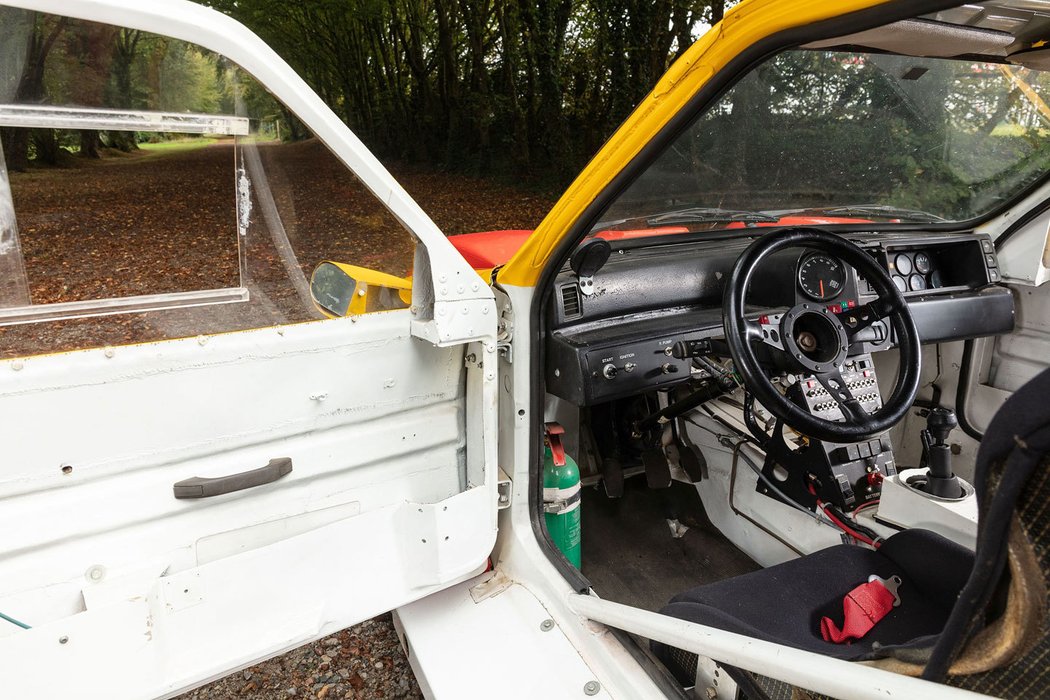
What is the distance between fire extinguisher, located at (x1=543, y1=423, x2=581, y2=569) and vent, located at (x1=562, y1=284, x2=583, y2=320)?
0.43 meters

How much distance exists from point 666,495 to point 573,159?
9.12 metres

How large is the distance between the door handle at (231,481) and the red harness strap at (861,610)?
1.45m

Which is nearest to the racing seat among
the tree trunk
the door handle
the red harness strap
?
the red harness strap

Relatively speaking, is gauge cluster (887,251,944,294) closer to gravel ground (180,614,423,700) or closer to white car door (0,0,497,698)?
white car door (0,0,497,698)

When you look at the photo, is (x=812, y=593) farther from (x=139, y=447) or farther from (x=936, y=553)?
(x=139, y=447)

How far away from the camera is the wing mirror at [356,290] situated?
1.82 m

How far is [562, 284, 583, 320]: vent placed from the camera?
2.11 meters

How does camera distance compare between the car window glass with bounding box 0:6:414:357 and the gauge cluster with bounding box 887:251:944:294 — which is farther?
the gauge cluster with bounding box 887:251:944:294

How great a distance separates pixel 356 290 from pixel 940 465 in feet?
6.29

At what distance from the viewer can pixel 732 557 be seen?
2.78 m

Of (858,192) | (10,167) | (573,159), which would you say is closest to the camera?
(10,167)

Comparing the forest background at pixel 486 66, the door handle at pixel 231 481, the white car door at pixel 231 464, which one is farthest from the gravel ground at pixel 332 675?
the forest background at pixel 486 66

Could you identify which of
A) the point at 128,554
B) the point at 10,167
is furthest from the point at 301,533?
the point at 10,167

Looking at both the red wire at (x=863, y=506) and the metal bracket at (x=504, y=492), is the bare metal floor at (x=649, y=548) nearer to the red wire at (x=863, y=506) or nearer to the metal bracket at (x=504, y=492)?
the red wire at (x=863, y=506)
